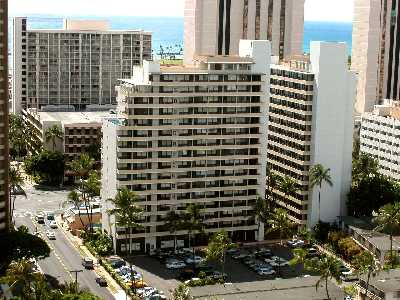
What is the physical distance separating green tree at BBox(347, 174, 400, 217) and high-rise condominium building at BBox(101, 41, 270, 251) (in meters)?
14.9

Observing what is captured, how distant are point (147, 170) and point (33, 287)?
27873 millimetres

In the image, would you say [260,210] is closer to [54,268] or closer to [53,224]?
[54,268]

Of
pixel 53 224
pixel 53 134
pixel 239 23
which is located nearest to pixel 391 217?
pixel 53 224

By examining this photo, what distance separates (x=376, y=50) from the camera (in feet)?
581

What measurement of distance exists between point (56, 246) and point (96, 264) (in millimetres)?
10416

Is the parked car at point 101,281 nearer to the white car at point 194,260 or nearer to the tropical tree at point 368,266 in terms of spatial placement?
the white car at point 194,260

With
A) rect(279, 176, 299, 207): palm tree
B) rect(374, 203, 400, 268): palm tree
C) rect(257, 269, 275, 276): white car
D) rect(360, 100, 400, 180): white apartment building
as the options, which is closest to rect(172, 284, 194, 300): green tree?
rect(257, 269, 275, 276): white car

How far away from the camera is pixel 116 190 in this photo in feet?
347

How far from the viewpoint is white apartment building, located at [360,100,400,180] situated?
143 meters

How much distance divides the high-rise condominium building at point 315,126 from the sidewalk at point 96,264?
30.9m

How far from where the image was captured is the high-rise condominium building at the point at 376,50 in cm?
17525

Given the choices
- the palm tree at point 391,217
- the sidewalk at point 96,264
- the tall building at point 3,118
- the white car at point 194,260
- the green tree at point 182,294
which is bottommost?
the sidewalk at point 96,264

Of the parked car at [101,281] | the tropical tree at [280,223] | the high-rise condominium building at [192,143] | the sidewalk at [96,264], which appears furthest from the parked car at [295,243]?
the parked car at [101,281]

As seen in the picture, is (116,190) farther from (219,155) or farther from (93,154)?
(93,154)
